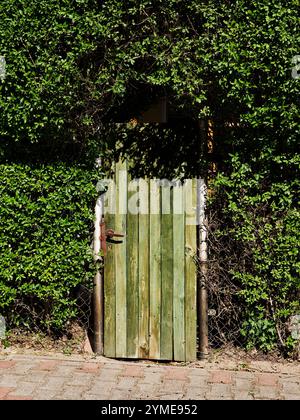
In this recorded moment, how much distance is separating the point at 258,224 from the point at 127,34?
6.79ft

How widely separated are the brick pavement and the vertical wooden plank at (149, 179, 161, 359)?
0.31 metres

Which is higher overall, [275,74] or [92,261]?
[275,74]

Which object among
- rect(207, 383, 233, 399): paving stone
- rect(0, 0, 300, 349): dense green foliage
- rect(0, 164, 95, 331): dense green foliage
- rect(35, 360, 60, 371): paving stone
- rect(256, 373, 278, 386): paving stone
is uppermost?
rect(0, 0, 300, 349): dense green foliage

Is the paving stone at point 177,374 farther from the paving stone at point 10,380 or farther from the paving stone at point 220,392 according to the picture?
the paving stone at point 10,380

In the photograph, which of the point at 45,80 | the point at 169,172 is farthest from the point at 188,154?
the point at 45,80

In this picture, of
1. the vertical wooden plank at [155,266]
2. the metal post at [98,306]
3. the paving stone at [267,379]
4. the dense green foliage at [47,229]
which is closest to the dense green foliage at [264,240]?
the paving stone at [267,379]

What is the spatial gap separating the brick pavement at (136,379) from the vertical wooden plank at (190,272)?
0.22 metres

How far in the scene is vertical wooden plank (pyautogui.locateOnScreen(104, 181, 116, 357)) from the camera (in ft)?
18.7

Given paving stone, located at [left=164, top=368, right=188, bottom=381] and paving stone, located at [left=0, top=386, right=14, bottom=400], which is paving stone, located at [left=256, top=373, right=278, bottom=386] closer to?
paving stone, located at [left=164, top=368, right=188, bottom=381]

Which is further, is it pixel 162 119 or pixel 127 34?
pixel 162 119

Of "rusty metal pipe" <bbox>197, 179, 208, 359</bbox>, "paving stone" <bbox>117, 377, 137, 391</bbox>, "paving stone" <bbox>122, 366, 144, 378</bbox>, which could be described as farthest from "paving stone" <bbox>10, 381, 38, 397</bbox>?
"rusty metal pipe" <bbox>197, 179, 208, 359</bbox>

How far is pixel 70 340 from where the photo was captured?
5.90m

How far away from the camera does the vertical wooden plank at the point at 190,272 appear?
18.3 feet

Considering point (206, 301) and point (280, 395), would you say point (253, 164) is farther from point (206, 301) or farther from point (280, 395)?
point (280, 395)
